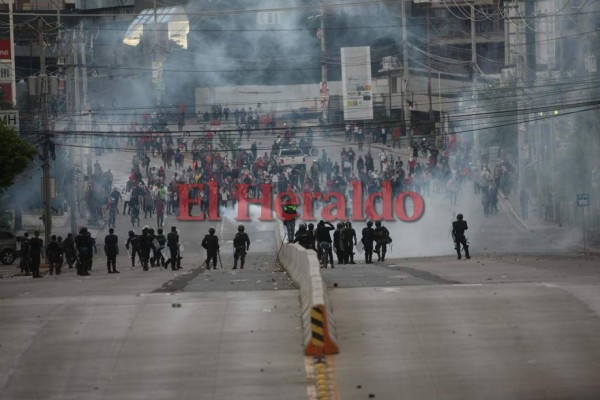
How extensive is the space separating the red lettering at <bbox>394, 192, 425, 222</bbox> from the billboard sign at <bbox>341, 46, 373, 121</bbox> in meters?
6.85

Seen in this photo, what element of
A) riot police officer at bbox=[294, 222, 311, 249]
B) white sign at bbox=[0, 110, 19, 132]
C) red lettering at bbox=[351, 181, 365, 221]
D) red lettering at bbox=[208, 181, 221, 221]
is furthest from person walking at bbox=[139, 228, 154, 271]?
red lettering at bbox=[208, 181, 221, 221]

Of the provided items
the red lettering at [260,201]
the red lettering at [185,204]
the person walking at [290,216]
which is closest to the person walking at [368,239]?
the person walking at [290,216]

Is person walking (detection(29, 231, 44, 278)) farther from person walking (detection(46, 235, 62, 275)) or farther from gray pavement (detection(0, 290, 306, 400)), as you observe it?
gray pavement (detection(0, 290, 306, 400))

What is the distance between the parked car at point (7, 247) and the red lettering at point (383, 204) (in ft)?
45.3

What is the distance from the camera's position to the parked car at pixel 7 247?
4431cm

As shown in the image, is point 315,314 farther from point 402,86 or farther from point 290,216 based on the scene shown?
point 402,86

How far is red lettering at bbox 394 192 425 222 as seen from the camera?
5092 centimetres

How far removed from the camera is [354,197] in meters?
54.6

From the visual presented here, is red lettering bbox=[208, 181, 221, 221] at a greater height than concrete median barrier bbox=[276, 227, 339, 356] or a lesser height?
greater

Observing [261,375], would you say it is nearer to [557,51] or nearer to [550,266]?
[550,266]

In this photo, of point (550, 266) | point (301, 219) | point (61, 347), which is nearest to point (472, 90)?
point (301, 219)

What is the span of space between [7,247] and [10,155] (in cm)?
948

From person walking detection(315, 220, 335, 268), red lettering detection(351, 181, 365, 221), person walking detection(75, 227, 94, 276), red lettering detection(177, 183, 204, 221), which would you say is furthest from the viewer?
red lettering detection(177, 183, 204, 221)

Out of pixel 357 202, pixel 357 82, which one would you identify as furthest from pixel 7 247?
pixel 357 82
